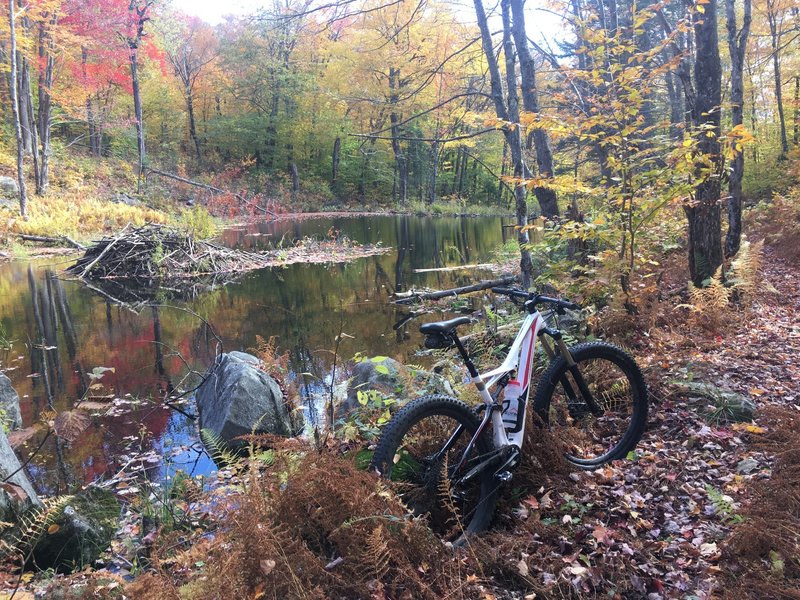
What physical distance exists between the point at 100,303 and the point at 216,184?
979 inches

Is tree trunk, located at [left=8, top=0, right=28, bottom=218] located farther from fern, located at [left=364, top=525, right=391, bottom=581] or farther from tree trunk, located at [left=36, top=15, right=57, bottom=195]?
fern, located at [left=364, top=525, right=391, bottom=581]

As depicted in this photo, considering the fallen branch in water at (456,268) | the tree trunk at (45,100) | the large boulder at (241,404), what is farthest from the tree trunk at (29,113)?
the large boulder at (241,404)

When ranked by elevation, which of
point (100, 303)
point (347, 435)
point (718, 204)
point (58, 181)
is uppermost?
point (58, 181)

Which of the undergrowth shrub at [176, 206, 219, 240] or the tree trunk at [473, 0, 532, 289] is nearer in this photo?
the tree trunk at [473, 0, 532, 289]

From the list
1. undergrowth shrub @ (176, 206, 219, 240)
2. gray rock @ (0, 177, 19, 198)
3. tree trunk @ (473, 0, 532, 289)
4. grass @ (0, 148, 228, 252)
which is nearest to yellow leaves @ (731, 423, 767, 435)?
tree trunk @ (473, 0, 532, 289)

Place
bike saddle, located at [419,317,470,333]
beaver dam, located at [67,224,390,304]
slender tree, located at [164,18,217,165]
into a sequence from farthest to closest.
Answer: slender tree, located at [164,18,217,165] < beaver dam, located at [67,224,390,304] < bike saddle, located at [419,317,470,333]

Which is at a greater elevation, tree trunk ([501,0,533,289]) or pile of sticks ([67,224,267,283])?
tree trunk ([501,0,533,289])

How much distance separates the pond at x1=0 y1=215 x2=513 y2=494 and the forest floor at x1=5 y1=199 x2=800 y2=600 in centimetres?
161

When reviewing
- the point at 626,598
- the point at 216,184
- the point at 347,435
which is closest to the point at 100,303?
the point at 347,435

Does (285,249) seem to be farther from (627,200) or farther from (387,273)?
(627,200)

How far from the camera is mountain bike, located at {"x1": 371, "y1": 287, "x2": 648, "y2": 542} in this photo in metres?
2.86

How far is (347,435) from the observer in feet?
13.5

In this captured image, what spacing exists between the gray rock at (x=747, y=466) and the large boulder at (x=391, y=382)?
7.03ft

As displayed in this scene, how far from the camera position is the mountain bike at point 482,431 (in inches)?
112
